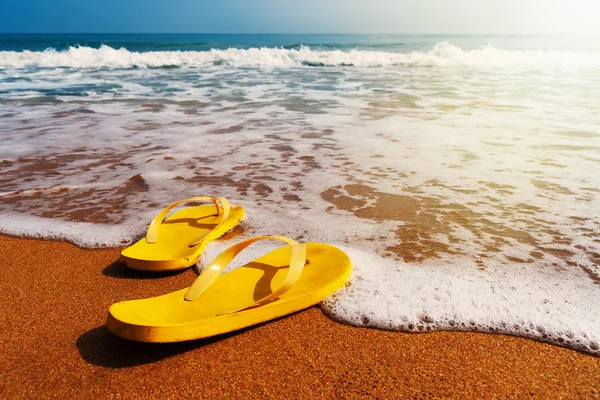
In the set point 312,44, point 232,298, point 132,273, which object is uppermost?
point 232,298

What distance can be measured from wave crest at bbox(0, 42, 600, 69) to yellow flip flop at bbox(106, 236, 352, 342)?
1796 cm

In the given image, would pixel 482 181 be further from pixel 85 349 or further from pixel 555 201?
pixel 85 349

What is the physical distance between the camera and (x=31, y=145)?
15.6 feet

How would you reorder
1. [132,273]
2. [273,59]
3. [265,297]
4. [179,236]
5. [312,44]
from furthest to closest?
[312,44]
[273,59]
[179,236]
[132,273]
[265,297]

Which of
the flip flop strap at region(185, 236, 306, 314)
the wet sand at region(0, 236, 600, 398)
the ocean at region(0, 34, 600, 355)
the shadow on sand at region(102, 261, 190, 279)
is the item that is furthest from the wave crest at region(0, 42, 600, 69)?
the wet sand at region(0, 236, 600, 398)

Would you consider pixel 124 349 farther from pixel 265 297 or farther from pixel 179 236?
pixel 179 236

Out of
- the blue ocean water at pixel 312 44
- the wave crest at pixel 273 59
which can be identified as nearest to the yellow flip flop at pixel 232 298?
the wave crest at pixel 273 59

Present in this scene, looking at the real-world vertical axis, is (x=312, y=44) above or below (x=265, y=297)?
below

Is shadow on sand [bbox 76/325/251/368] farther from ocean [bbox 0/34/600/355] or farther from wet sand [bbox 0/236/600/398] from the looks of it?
ocean [bbox 0/34/600/355]

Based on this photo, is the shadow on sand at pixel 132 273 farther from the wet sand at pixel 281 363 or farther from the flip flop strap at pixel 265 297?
the flip flop strap at pixel 265 297

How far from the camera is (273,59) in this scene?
65.2ft

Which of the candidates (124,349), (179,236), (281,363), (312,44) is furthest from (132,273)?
(312,44)

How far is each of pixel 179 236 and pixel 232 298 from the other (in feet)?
2.58

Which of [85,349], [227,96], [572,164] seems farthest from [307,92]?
[85,349]
